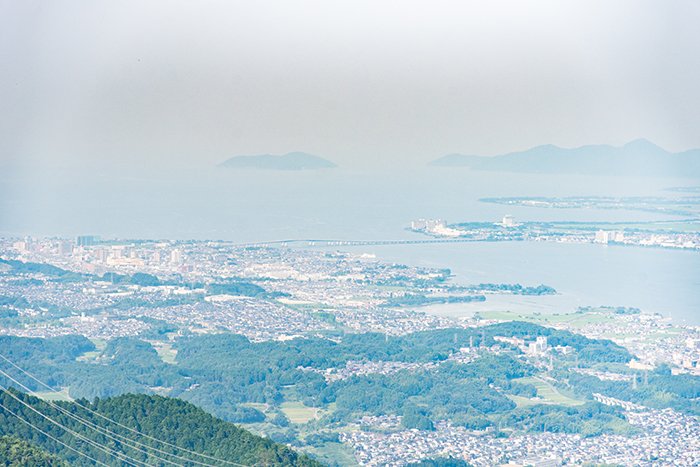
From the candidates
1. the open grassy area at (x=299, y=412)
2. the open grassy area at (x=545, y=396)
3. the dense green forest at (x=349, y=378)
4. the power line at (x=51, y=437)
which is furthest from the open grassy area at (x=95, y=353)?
the open grassy area at (x=545, y=396)

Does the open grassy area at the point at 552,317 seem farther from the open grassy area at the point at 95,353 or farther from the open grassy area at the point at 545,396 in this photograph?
the open grassy area at the point at 95,353

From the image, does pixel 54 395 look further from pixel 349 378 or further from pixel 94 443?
pixel 349 378

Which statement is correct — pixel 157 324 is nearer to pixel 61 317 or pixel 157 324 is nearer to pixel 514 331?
pixel 61 317

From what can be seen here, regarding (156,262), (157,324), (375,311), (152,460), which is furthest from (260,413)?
(156,262)

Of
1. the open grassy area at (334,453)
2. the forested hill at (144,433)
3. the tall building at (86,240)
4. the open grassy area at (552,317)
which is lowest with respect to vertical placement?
the open grassy area at (334,453)

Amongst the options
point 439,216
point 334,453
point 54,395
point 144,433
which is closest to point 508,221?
point 439,216

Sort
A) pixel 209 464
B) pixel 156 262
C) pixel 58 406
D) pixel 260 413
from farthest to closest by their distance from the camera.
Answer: pixel 156 262, pixel 260 413, pixel 58 406, pixel 209 464

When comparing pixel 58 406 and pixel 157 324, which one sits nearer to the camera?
pixel 58 406
